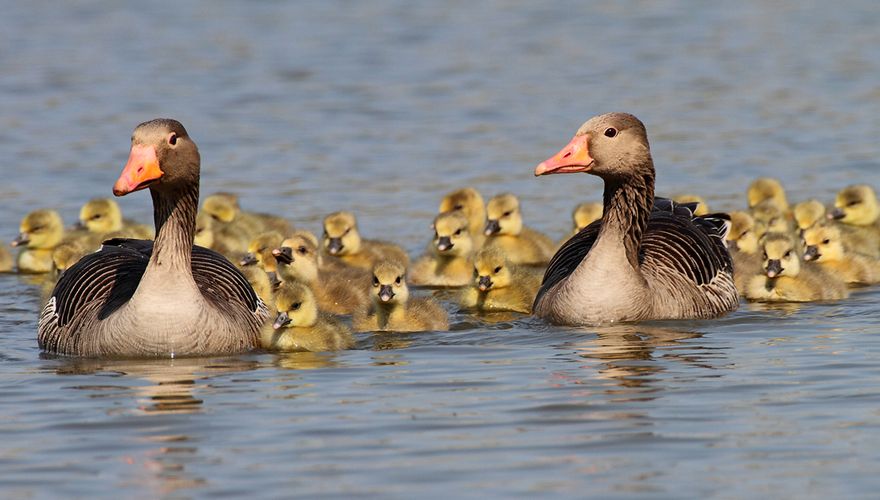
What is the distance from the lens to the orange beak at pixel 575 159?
41.0 ft

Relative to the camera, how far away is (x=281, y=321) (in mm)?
11562

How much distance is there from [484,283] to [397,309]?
3.68ft

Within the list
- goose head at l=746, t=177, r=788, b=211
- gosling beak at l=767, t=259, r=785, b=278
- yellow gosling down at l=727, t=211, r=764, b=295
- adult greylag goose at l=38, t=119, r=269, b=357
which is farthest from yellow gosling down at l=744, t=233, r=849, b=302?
adult greylag goose at l=38, t=119, r=269, b=357

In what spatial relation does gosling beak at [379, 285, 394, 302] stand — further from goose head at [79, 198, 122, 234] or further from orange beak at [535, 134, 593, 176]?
goose head at [79, 198, 122, 234]

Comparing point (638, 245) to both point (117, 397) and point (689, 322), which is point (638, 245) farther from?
point (117, 397)

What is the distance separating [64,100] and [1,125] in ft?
6.03

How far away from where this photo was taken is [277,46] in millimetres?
29297

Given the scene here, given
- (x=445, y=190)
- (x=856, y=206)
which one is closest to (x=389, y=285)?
(x=856, y=206)

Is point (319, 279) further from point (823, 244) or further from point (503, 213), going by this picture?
point (823, 244)

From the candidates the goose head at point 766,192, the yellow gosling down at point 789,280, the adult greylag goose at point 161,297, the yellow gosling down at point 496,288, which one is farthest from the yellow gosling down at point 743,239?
the adult greylag goose at point 161,297

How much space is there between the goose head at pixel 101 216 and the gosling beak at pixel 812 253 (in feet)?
22.1

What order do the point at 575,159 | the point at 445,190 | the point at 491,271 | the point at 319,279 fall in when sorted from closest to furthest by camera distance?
the point at 575,159 < the point at 491,271 < the point at 319,279 < the point at 445,190

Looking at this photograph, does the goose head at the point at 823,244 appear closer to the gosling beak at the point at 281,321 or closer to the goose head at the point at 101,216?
the gosling beak at the point at 281,321

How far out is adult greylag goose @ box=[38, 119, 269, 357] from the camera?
1111cm
